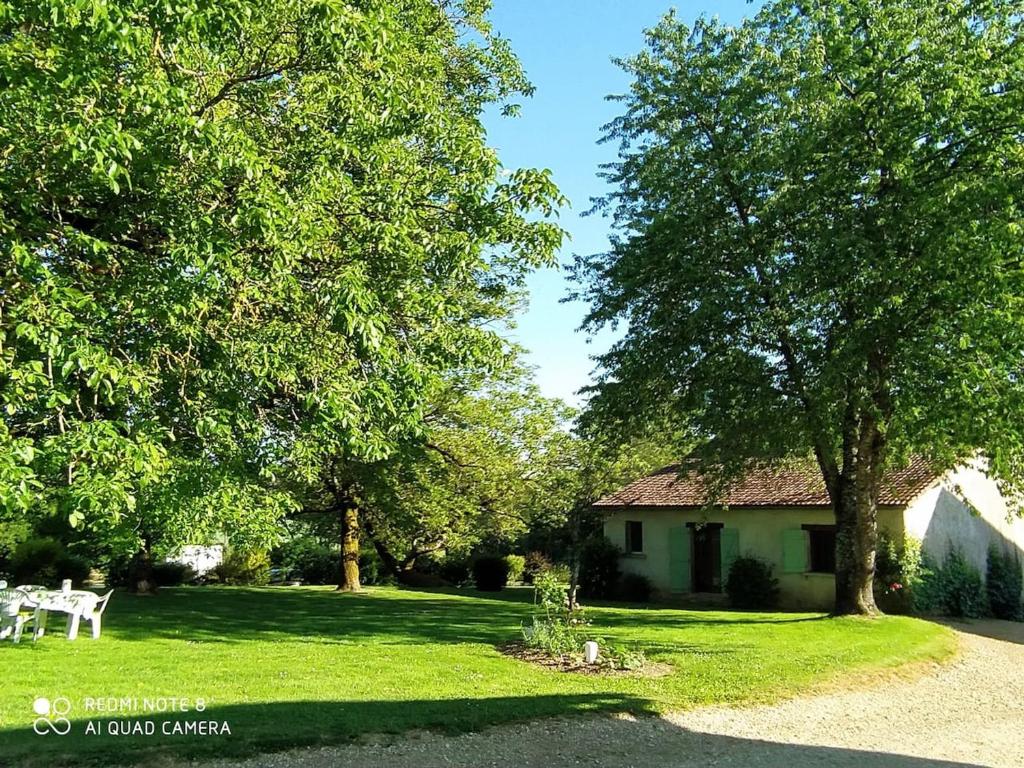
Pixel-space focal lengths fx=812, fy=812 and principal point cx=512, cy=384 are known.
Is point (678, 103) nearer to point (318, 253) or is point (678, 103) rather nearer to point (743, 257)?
point (743, 257)

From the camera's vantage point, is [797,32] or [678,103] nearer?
[797,32]

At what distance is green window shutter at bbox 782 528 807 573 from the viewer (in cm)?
2214

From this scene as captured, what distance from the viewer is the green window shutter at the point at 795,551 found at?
2214cm

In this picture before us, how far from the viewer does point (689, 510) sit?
25.2 metres

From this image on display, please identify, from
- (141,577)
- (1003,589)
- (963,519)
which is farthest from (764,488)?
(141,577)

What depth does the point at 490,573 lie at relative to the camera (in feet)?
101

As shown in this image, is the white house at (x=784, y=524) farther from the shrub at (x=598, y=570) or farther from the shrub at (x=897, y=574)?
the shrub at (x=598, y=570)

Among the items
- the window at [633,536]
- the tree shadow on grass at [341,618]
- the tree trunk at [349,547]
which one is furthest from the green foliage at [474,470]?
the window at [633,536]

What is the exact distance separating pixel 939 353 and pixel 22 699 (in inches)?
523

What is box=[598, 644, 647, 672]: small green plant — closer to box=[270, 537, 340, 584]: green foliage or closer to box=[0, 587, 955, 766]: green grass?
box=[0, 587, 955, 766]: green grass

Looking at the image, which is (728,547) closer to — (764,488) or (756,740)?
(764,488)

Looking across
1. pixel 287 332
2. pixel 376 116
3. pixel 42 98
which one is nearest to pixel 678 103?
pixel 376 116

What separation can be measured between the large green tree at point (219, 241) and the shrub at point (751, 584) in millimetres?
15986

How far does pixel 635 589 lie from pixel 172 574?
53.5 ft
